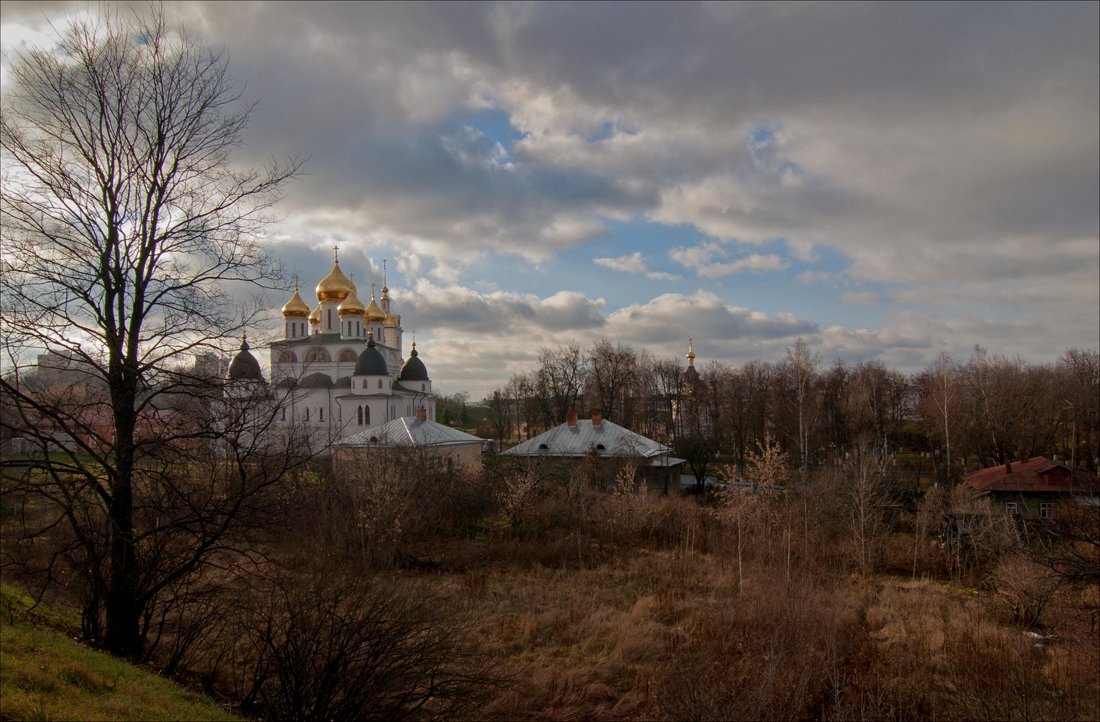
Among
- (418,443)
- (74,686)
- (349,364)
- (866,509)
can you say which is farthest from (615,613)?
(349,364)

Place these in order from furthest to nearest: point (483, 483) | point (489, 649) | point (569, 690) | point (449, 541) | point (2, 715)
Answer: point (483, 483), point (449, 541), point (489, 649), point (569, 690), point (2, 715)

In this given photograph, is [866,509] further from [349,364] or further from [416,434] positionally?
[349,364]

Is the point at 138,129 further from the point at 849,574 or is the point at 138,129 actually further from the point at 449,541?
the point at 849,574

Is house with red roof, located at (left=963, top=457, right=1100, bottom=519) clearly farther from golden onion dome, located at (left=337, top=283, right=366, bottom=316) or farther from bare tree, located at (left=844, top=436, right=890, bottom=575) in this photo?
golden onion dome, located at (left=337, top=283, right=366, bottom=316)

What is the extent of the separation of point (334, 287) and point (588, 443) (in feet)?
75.5

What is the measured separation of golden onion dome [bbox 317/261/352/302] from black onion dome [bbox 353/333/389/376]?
784 cm

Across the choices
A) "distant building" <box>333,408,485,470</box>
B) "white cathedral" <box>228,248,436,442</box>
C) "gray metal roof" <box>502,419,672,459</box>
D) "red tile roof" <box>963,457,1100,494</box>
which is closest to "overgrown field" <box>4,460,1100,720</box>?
"distant building" <box>333,408,485,470</box>

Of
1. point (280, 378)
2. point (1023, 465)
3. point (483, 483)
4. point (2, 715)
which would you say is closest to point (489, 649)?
point (280, 378)

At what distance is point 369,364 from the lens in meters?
40.0

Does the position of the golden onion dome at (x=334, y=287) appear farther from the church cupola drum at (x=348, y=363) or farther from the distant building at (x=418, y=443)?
the distant building at (x=418, y=443)

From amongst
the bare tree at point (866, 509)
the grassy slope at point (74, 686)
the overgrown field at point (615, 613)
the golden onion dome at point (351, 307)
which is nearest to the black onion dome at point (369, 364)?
the golden onion dome at point (351, 307)

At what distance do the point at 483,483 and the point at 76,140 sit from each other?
18731mm

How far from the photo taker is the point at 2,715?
586 cm

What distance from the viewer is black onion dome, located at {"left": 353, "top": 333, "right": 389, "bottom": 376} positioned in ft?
131
